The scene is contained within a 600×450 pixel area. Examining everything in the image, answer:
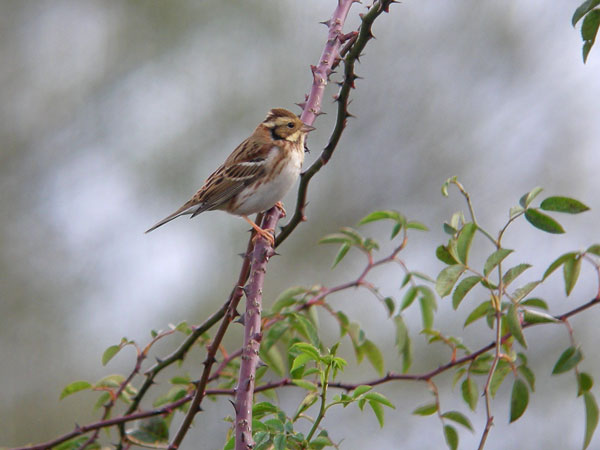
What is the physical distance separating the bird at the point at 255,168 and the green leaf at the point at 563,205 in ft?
6.88

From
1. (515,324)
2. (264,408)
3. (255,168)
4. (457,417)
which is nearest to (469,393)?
(457,417)

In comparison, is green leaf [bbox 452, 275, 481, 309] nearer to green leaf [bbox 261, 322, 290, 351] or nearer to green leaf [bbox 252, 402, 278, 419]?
green leaf [bbox 252, 402, 278, 419]

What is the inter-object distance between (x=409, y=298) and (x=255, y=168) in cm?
164

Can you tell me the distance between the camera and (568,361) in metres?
1.95

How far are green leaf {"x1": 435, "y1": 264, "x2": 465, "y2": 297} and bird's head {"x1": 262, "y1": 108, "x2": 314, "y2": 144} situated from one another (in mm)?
2094

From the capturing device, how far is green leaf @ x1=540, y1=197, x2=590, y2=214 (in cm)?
177

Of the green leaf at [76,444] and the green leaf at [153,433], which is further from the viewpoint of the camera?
the green leaf at [153,433]

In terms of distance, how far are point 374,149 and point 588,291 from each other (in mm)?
3628

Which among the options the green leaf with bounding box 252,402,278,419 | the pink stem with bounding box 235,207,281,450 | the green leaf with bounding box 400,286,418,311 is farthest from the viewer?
the green leaf with bounding box 400,286,418,311

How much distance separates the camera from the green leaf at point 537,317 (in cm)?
185

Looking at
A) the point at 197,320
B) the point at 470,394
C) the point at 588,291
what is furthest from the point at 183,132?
the point at 470,394

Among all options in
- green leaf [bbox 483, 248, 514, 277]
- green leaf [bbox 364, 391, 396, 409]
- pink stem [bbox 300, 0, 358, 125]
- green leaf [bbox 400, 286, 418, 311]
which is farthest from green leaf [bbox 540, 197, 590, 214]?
green leaf [bbox 400, 286, 418, 311]

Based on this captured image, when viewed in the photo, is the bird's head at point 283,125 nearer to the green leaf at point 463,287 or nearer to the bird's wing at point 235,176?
the bird's wing at point 235,176

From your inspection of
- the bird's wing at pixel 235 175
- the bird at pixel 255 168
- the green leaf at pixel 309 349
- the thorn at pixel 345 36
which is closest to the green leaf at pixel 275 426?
the green leaf at pixel 309 349
